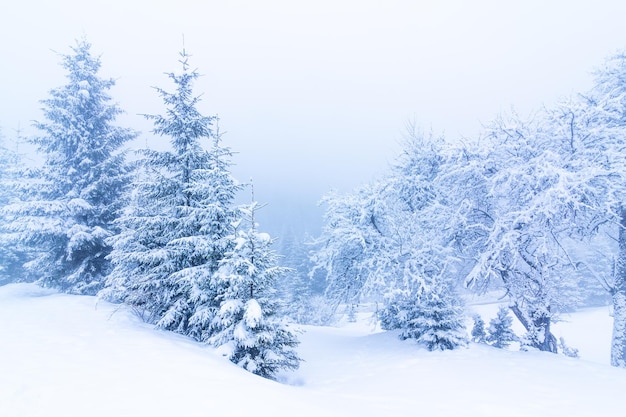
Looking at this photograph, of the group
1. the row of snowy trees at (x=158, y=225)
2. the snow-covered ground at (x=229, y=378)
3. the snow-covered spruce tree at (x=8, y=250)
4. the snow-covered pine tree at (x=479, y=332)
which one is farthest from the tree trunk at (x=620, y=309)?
the snow-covered spruce tree at (x=8, y=250)

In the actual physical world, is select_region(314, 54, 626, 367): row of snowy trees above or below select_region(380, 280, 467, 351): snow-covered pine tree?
above

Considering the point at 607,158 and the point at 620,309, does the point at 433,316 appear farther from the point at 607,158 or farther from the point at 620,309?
the point at 607,158

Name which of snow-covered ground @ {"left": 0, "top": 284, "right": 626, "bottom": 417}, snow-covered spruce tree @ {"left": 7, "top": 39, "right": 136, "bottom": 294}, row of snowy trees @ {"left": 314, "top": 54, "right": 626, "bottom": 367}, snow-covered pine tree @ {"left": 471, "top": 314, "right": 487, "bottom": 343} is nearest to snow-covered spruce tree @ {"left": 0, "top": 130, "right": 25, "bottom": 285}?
snow-covered spruce tree @ {"left": 7, "top": 39, "right": 136, "bottom": 294}

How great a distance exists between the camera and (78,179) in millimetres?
15453

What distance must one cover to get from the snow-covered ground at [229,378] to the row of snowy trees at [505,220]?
2379mm

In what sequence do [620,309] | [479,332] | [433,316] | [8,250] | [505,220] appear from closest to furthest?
[505,220], [620,309], [433,316], [479,332], [8,250]

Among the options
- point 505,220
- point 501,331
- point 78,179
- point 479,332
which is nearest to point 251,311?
point 505,220

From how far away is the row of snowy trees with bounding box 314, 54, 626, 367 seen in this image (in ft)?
38.6

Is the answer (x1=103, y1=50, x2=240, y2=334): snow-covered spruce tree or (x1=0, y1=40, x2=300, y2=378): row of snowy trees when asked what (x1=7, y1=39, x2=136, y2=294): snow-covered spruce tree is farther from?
(x1=103, y1=50, x2=240, y2=334): snow-covered spruce tree

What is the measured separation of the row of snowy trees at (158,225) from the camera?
32.0ft

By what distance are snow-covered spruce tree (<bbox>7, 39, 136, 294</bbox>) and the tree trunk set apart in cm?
2127

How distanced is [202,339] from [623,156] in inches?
617

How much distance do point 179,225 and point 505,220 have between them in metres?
12.0

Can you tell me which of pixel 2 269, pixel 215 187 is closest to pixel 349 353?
pixel 215 187
